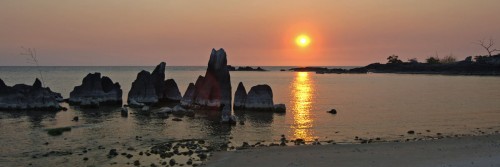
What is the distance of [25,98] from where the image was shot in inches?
2051

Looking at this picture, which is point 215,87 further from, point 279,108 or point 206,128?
point 206,128

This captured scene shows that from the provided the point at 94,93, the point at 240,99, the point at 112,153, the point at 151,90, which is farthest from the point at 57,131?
the point at 151,90

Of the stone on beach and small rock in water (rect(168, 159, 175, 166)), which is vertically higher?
the stone on beach

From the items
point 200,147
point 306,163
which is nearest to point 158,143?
point 200,147

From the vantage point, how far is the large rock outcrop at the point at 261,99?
53500mm

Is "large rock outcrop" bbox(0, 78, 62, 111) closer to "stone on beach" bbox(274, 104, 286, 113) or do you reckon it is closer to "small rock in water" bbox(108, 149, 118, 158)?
"stone on beach" bbox(274, 104, 286, 113)

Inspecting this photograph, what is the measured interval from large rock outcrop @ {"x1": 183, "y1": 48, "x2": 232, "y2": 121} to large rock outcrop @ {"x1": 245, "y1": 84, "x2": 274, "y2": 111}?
2345 mm

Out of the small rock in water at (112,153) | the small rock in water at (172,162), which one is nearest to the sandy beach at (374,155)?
the small rock in water at (172,162)

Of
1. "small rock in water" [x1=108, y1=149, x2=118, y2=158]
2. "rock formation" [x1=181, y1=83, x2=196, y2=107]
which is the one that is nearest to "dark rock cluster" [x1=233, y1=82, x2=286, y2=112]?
"rock formation" [x1=181, y1=83, x2=196, y2=107]

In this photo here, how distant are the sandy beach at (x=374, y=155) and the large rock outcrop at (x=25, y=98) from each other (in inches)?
1256

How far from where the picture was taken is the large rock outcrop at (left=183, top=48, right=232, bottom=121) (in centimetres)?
5462

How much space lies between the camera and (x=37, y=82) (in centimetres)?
5253

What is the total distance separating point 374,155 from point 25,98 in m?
39.9

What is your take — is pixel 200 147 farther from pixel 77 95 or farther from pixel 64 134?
pixel 77 95
